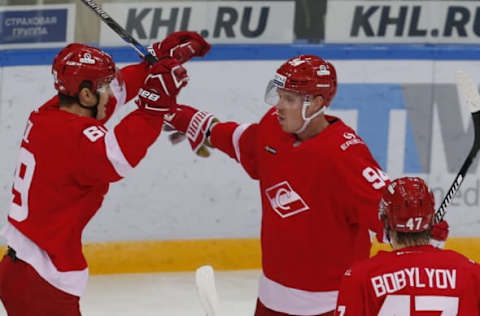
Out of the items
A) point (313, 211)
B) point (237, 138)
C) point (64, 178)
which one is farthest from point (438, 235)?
point (64, 178)

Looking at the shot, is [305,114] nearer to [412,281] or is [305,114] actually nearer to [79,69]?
[79,69]

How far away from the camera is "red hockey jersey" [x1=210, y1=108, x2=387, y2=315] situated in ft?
12.3

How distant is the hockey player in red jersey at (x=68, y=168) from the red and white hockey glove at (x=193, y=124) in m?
0.51

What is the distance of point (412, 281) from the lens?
9.61ft

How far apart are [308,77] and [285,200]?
39cm

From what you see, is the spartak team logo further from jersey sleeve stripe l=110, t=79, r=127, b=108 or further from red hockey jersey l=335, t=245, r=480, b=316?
red hockey jersey l=335, t=245, r=480, b=316

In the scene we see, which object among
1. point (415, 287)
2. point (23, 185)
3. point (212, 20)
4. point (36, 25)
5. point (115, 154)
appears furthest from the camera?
point (212, 20)

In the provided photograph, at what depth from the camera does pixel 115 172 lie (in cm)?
367

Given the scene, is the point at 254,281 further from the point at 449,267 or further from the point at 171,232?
the point at 449,267

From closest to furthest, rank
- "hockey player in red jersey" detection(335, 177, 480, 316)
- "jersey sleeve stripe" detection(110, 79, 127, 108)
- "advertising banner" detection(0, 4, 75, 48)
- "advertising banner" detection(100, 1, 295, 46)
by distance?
"hockey player in red jersey" detection(335, 177, 480, 316) < "jersey sleeve stripe" detection(110, 79, 127, 108) < "advertising banner" detection(0, 4, 75, 48) < "advertising banner" detection(100, 1, 295, 46)

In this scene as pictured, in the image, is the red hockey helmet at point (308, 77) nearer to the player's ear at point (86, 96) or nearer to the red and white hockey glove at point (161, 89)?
the red and white hockey glove at point (161, 89)

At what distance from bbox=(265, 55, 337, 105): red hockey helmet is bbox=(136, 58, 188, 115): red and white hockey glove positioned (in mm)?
335

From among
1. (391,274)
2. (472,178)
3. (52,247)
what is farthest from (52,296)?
(472,178)

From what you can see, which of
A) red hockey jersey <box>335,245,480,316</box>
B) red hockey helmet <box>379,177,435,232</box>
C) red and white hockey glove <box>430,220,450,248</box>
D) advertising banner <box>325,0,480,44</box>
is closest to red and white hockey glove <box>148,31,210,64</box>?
red and white hockey glove <box>430,220,450,248</box>
